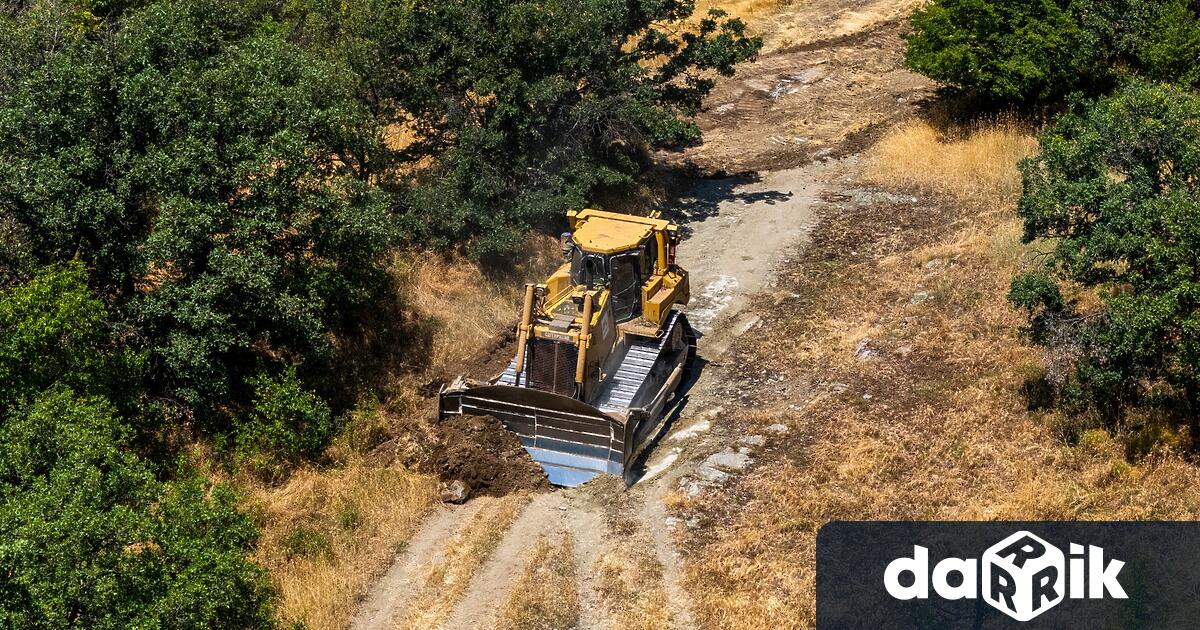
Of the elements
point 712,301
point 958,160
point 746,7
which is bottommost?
point 746,7

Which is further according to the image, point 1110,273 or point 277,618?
point 1110,273

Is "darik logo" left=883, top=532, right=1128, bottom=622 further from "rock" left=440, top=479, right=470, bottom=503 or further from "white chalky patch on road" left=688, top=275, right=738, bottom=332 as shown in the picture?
"white chalky patch on road" left=688, top=275, right=738, bottom=332

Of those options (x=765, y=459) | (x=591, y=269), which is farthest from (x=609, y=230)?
(x=765, y=459)

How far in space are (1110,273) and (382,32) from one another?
16.8 metres

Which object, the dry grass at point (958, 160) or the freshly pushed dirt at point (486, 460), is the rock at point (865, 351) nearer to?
the freshly pushed dirt at point (486, 460)

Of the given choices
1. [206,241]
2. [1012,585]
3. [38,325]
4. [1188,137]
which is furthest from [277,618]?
[1188,137]

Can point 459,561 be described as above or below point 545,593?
below

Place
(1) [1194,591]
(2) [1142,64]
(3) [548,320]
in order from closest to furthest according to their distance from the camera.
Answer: (1) [1194,591] < (3) [548,320] < (2) [1142,64]

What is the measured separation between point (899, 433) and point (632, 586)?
6343 millimetres

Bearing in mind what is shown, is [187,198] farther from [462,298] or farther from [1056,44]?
[1056,44]

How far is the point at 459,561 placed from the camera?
62.8 feet

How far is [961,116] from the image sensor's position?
37.0 m

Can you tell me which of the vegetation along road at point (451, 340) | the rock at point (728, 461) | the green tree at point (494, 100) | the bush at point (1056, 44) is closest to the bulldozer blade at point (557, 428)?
the vegetation along road at point (451, 340)

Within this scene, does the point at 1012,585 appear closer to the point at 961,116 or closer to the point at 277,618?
the point at 277,618
